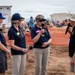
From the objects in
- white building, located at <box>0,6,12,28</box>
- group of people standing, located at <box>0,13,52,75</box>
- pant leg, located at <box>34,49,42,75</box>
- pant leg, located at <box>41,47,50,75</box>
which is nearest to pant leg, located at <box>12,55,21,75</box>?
group of people standing, located at <box>0,13,52,75</box>

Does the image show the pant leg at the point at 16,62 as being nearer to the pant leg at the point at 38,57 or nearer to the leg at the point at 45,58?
the pant leg at the point at 38,57

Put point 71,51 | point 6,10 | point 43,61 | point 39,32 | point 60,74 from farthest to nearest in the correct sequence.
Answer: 1. point 6,10
2. point 60,74
3. point 43,61
4. point 39,32
5. point 71,51

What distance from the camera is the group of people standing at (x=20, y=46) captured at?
544 cm

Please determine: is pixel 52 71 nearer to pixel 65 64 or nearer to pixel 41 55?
pixel 65 64

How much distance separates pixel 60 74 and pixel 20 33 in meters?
2.59

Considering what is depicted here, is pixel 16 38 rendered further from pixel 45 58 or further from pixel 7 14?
pixel 7 14

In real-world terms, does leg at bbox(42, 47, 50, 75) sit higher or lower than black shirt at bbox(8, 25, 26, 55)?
lower

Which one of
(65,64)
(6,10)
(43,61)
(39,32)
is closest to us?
(39,32)

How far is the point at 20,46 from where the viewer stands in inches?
224

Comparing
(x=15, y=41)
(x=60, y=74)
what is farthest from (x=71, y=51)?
(x=60, y=74)

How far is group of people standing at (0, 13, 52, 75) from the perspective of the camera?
5.44m

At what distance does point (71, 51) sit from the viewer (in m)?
5.44

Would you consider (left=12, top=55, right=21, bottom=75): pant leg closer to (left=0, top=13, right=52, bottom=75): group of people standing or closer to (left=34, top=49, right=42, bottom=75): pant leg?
(left=0, top=13, right=52, bottom=75): group of people standing

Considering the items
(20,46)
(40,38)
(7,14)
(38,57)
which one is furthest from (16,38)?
(7,14)
